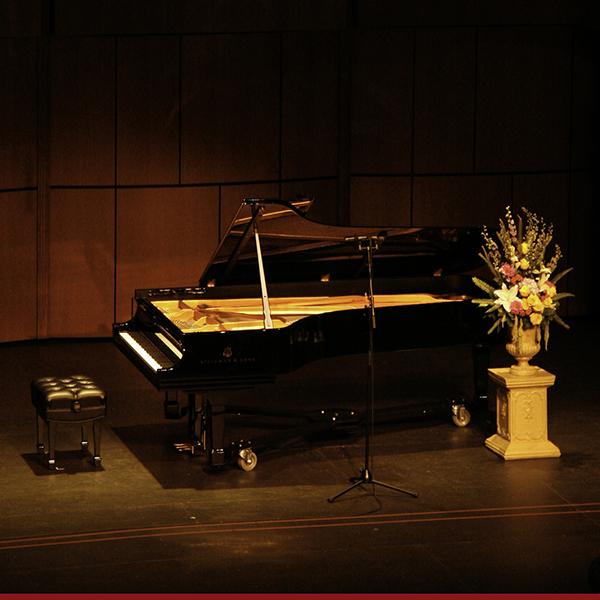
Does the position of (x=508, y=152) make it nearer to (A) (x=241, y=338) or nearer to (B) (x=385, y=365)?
(B) (x=385, y=365)

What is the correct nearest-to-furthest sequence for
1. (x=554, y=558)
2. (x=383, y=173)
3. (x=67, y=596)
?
(x=67, y=596), (x=554, y=558), (x=383, y=173)

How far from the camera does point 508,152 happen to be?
39.2 feet

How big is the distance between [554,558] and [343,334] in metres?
2.03

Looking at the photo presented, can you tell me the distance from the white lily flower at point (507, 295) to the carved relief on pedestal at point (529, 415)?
52cm

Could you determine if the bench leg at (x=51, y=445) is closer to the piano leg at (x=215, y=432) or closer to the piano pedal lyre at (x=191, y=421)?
the piano pedal lyre at (x=191, y=421)

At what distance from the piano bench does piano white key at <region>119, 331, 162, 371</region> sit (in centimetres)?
30

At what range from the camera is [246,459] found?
24.8 ft

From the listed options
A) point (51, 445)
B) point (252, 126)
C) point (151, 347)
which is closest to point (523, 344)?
point (151, 347)

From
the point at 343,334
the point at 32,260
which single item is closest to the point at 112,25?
the point at 32,260

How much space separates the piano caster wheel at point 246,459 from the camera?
754cm

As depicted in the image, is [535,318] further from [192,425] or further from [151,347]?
[151,347]

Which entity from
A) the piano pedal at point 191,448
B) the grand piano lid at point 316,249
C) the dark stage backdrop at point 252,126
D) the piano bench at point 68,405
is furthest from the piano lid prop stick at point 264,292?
the dark stage backdrop at point 252,126

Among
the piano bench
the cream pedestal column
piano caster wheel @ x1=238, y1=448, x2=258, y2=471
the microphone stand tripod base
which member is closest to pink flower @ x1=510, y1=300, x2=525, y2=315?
the cream pedestal column

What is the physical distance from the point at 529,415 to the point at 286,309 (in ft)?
5.19
